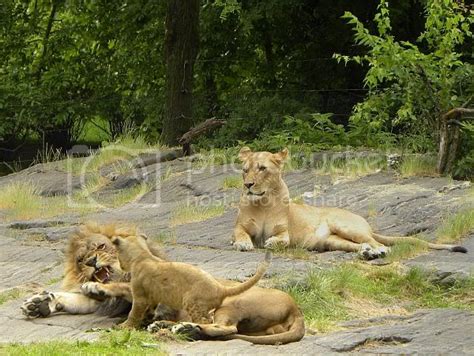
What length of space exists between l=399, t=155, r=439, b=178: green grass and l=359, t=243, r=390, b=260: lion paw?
142 inches

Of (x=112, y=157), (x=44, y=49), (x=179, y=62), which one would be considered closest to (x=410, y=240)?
(x=112, y=157)

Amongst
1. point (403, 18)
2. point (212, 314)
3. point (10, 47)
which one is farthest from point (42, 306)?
point (10, 47)

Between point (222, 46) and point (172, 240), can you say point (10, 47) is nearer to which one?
point (222, 46)

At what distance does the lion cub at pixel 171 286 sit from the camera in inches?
275

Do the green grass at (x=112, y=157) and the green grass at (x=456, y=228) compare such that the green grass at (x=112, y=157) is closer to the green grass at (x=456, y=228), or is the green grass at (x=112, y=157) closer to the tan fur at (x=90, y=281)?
the green grass at (x=456, y=228)

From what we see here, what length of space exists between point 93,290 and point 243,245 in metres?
3.24

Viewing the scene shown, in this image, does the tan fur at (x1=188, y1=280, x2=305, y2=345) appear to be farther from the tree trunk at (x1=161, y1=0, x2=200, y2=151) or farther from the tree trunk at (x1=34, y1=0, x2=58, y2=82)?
the tree trunk at (x1=34, y1=0, x2=58, y2=82)

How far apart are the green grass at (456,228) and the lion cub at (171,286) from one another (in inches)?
160

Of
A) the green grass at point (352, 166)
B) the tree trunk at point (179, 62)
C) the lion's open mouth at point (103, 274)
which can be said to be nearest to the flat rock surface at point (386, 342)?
the lion's open mouth at point (103, 274)

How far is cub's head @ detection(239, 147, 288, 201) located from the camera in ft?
37.0

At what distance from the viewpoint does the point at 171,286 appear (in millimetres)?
7137

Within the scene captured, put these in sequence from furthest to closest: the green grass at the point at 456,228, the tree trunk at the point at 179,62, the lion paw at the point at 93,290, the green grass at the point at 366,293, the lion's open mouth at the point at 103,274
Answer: the tree trunk at the point at 179,62 → the green grass at the point at 456,228 → the green grass at the point at 366,293 → the lion's open mouth at the point at 103,274 → the lion paw at the point at 93,290

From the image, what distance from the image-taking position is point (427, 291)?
9.16 m

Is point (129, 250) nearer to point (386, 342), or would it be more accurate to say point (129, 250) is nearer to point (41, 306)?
point (41, 306)
